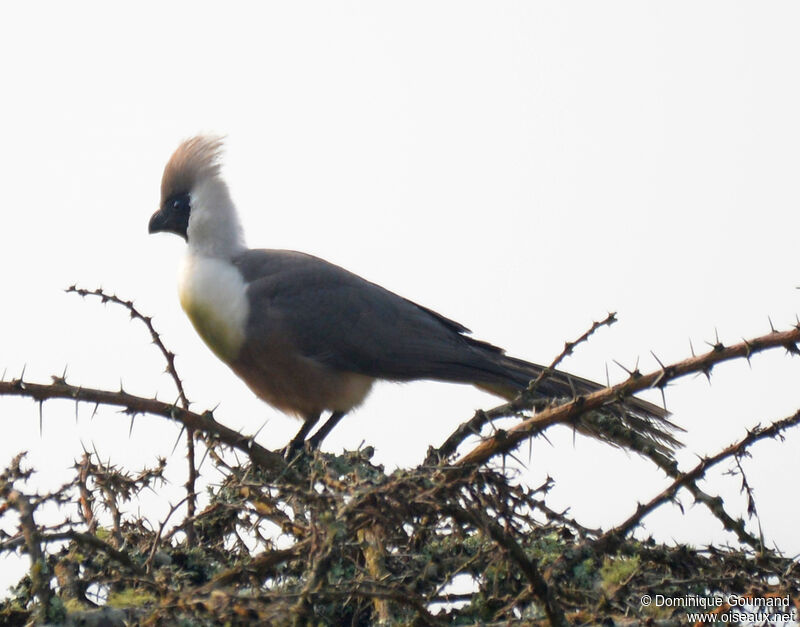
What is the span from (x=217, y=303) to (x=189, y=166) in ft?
3.77

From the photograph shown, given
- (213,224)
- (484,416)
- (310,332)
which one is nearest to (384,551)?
(484,416)

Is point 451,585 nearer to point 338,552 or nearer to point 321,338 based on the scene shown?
point 338,552

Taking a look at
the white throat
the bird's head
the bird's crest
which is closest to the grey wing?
the white throat

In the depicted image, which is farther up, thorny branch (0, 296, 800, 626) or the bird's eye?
the bird's eye

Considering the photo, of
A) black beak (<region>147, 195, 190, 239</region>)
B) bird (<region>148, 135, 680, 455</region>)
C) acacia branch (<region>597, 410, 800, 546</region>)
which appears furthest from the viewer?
black beak (<region>147, 195, 190, 239</region>)

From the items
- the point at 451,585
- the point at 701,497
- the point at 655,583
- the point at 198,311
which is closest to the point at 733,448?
the point at 701,497

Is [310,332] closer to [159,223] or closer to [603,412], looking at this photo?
[159,223]

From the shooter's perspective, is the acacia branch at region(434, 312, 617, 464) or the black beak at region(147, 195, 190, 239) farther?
the black beak at region(147, 195, 190, 239)

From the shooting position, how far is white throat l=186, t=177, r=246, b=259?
6.64 m

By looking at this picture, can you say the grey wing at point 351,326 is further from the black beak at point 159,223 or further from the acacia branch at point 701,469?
the acacia branch at point 701,469

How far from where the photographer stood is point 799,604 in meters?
2.58

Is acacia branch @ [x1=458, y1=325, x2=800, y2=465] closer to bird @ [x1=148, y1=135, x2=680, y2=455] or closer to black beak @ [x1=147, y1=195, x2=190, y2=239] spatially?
bird @ [x1=148, y1=135, x2=680, y2=455]

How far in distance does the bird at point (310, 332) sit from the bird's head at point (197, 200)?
1 cm

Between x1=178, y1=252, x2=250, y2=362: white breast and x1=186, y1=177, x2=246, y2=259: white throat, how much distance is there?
137 millimetres
